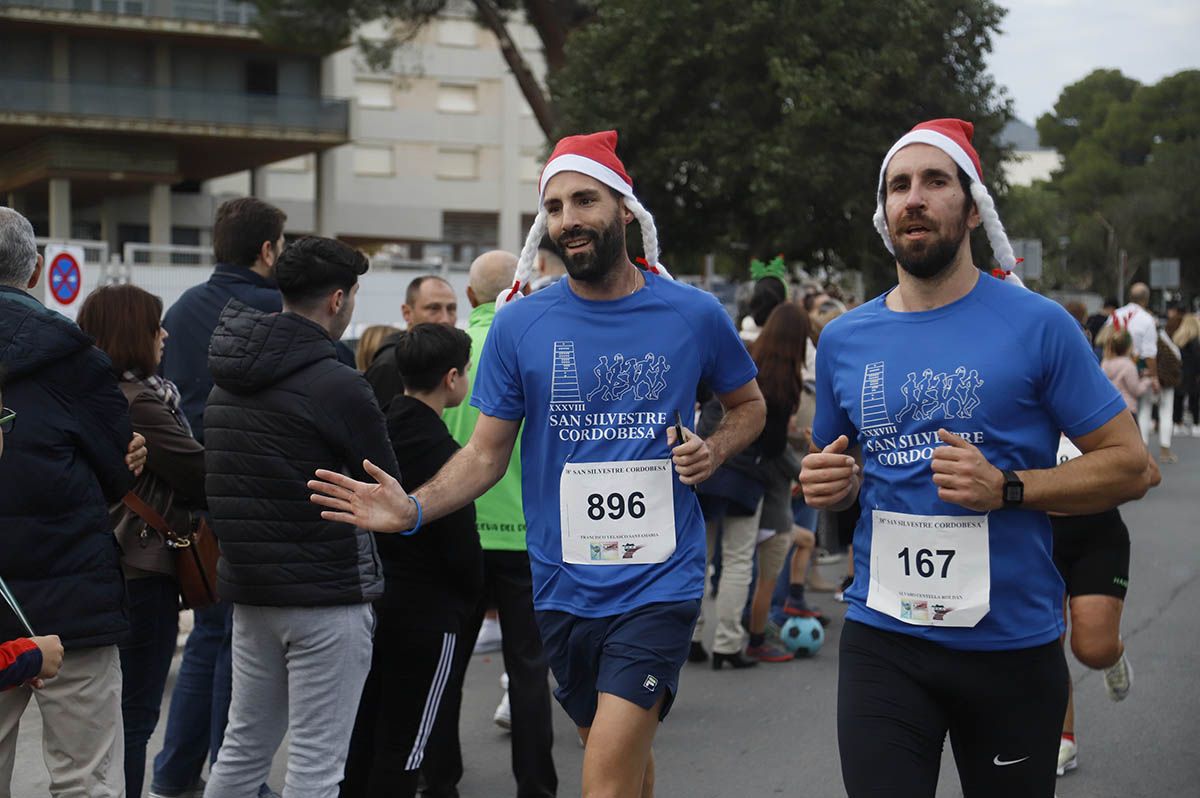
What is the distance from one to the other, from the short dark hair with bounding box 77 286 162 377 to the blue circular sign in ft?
25.1

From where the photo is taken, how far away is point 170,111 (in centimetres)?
4188

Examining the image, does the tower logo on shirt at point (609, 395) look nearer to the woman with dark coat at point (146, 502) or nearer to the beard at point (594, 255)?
the beard at point (594, 255)

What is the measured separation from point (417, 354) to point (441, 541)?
680 millimetres

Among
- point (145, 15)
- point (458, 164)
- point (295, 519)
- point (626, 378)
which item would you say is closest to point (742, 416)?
point (626, 378)

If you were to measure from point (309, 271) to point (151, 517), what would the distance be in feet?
4.23

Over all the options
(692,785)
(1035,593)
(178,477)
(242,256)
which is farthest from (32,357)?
(692,785)

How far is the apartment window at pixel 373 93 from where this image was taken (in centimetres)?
5762

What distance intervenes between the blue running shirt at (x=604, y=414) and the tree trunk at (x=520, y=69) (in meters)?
27.5

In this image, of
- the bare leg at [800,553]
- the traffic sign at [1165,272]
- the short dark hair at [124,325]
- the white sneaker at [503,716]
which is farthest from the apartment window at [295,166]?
the short dark hair at [124,325]

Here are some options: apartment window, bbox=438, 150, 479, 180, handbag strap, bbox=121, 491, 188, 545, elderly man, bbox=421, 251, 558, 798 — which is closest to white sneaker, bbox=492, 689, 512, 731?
elderly man, bbox=421, 251, 558, 798

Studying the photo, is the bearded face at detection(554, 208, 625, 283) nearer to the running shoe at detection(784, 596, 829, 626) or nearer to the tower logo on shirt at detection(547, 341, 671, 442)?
the tower logo on shirt at detection(547, 341, 671, 442)

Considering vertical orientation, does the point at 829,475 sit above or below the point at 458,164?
below

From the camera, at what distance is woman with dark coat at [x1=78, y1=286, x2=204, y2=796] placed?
5.34 metres

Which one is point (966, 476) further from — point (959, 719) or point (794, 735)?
point (794, 735)
